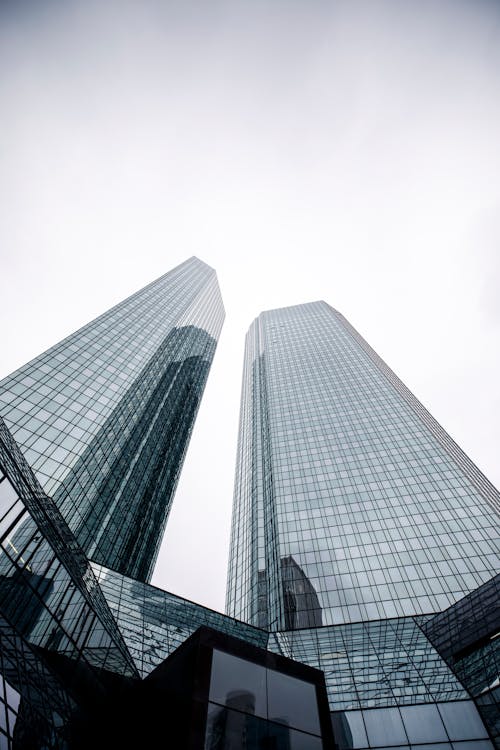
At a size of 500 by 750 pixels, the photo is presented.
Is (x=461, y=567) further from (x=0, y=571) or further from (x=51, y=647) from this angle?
(x=0, y=571)

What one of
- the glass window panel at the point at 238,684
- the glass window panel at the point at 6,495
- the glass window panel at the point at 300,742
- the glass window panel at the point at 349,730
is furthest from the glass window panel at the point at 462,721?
the glass window panel at the point at 6,495

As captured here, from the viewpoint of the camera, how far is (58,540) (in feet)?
63.5

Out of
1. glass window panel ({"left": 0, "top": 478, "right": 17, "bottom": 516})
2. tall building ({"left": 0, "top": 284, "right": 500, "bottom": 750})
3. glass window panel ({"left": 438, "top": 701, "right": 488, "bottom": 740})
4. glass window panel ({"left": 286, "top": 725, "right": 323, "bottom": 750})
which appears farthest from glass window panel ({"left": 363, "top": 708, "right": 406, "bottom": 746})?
glass window panel ({"left": 0, "top": 478, "right": 17, "bottom": 516})

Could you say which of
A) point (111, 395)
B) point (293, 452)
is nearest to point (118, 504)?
point (111, 395)

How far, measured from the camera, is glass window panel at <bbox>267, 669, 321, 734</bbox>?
16859 millimetres

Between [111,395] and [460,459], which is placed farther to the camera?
[460,459]

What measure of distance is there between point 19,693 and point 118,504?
2267 inches

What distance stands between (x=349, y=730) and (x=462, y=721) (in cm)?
713

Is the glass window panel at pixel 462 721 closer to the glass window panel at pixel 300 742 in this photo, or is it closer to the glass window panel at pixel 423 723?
the glass window panel at pixel 423 723

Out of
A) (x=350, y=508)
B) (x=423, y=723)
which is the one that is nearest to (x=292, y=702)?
(x=423, y=723)

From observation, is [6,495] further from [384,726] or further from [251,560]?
[251,560]

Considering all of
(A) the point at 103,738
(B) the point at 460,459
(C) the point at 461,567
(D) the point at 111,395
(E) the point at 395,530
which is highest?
(B) the point at 460,459

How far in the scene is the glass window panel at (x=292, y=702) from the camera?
16.9 m

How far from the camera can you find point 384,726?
82.9ft
